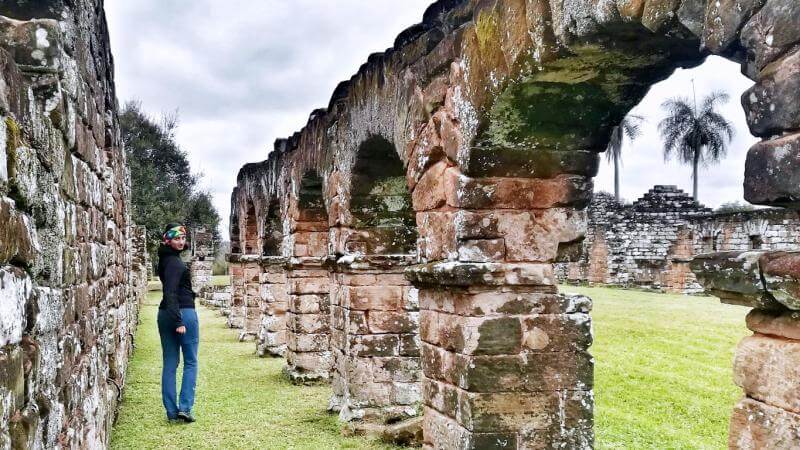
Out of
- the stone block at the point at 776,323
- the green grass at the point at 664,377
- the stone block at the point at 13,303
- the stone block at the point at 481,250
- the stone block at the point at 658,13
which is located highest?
the stone block at the point at 658,13

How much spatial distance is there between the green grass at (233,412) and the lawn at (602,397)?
0.01 metres

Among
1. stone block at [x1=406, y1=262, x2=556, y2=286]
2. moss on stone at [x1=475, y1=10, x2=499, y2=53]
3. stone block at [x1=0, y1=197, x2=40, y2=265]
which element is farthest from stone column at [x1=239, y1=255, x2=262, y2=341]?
stone block at [x1=0, y1=197, x2=40, y2=265]

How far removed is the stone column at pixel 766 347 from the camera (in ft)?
7.04

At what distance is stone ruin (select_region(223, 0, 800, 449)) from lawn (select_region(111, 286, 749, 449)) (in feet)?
3.43

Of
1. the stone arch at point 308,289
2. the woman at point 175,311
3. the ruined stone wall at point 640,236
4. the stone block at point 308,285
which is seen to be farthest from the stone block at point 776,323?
the ruined stone wall at point 640,236

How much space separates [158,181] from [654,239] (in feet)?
74.0

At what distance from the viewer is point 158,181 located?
33500mm

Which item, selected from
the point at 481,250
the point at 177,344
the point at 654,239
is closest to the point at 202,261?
the point at 654,239

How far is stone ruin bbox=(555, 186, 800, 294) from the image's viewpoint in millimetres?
21906

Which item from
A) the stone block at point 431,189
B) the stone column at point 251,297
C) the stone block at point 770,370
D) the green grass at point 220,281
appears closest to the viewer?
the stone block at point 770,370

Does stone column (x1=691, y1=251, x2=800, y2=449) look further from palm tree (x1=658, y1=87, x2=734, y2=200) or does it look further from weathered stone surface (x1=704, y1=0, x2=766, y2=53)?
palm tree (x1=658, y1=87, x2=734, y2=200)

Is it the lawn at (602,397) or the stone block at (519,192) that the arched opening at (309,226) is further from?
the stone block at (519,192)

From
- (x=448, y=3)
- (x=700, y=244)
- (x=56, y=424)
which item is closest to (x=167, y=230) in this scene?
(x=448, y=3)

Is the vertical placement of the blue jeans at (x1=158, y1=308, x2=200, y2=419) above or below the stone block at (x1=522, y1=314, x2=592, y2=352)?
below
